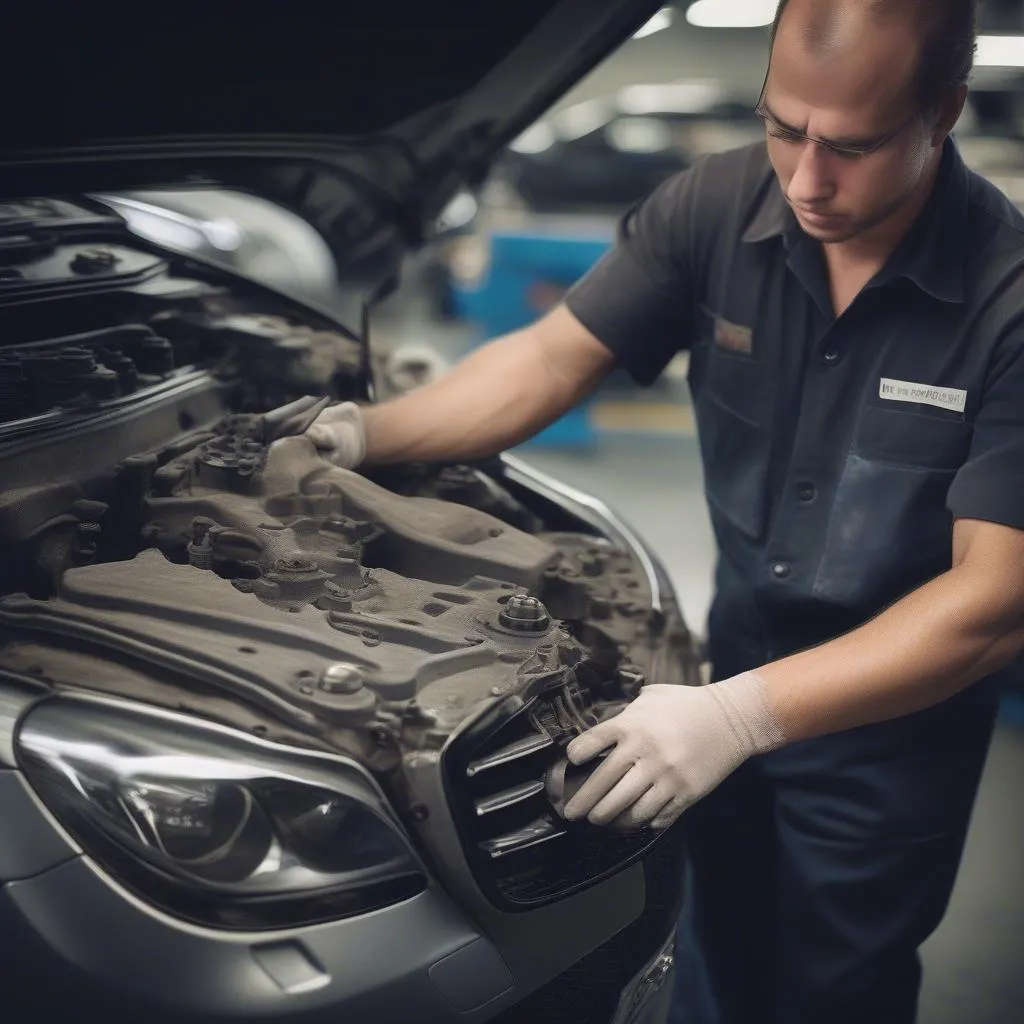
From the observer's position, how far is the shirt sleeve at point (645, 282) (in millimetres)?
1583

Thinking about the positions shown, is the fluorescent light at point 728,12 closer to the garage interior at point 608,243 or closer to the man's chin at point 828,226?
the garage interior at point 608,243

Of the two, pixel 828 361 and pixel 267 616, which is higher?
pixel 828 361

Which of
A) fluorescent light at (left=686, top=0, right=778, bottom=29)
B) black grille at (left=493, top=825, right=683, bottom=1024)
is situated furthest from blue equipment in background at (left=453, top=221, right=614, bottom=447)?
black grille at (left=493, top=825, right=683, bottom=1024)

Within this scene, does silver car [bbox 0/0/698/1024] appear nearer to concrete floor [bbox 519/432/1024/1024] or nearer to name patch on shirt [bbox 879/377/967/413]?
name patch on shirt [bbox 879/377/967/413]

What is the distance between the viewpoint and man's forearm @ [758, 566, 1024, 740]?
121 cm

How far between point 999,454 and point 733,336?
1.34 feet

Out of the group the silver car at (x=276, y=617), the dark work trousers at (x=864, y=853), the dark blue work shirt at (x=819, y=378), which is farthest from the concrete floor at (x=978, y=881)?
the silver car at (x=276, y=617)

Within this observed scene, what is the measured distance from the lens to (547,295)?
424 centimetres

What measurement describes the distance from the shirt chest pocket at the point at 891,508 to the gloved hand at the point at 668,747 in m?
0.26

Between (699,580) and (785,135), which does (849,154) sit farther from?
(699,580)

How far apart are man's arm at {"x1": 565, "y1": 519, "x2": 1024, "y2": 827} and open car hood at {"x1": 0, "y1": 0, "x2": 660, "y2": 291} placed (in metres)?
0.88

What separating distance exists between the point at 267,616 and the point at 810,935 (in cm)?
87

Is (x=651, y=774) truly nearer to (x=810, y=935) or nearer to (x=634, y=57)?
(x=810, y=935)

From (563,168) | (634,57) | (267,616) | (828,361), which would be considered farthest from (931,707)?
(563,168)
